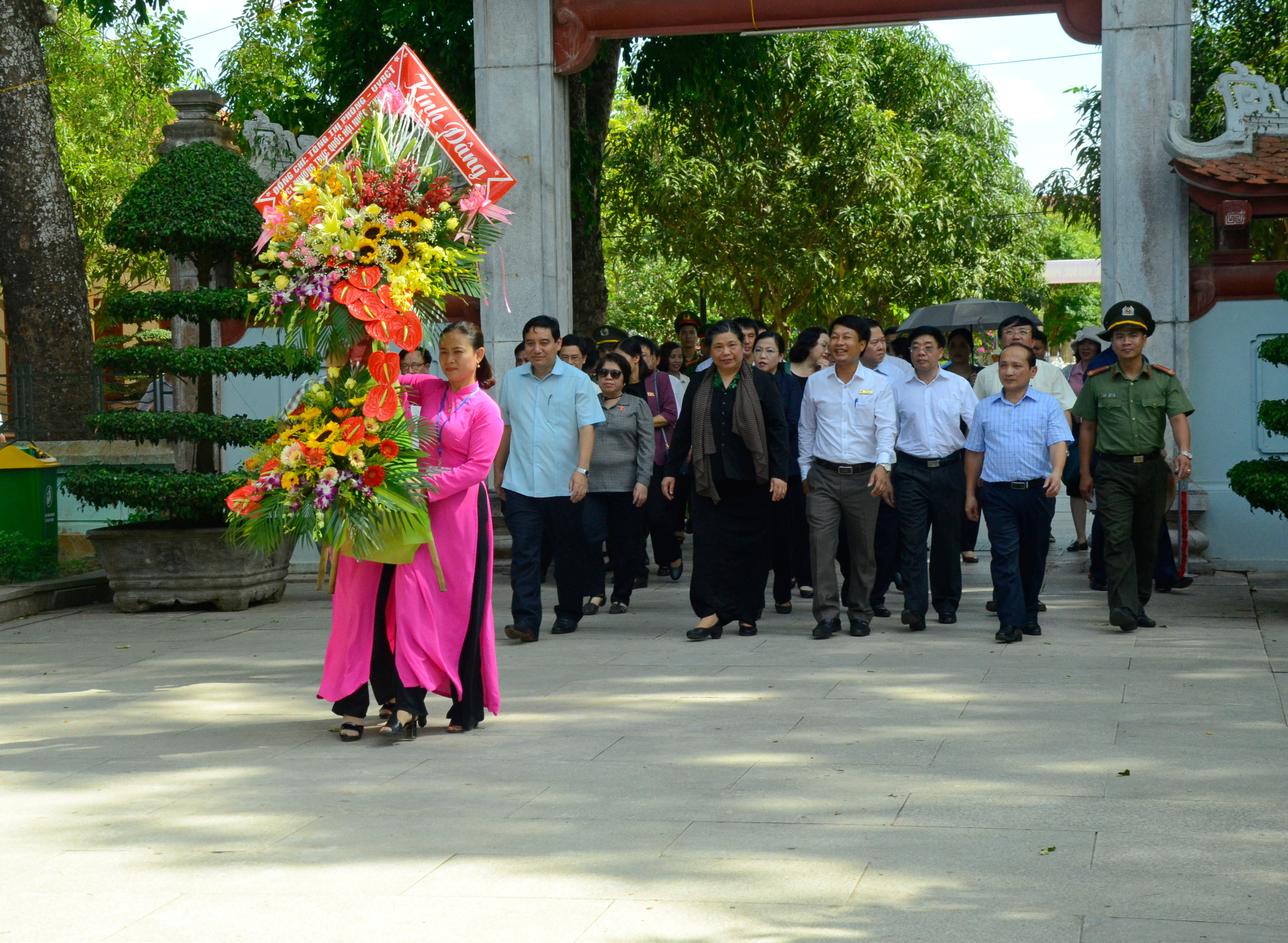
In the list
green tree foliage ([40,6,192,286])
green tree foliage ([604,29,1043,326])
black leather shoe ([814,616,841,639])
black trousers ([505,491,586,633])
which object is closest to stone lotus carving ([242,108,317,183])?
black trousers ([505,491,586,633])

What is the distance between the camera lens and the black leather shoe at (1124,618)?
8727mm

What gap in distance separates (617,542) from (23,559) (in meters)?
4.61

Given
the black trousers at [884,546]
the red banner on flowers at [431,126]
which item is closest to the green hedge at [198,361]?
the red banner on flowers at [431,126]

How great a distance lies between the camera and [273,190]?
9.64 metres

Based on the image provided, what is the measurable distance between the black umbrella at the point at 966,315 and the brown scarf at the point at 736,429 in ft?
34.0

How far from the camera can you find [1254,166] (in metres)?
11.2

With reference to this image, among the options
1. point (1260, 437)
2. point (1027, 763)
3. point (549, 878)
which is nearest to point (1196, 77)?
point (1260, 437)

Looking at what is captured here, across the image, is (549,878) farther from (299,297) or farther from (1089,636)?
(1089,636)

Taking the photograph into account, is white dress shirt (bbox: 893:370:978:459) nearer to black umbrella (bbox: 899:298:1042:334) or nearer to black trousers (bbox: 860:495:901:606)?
black trousers (bbox: 860:495:901:606)

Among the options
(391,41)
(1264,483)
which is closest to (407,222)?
(1264,483)

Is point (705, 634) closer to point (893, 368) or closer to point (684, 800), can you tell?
point (893, 368)

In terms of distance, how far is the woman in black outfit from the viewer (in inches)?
352

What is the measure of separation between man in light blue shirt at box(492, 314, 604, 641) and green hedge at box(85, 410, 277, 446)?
2.24 m

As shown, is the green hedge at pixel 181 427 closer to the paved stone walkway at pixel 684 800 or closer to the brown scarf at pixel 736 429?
the paved stone walkway at pixel 684 800
